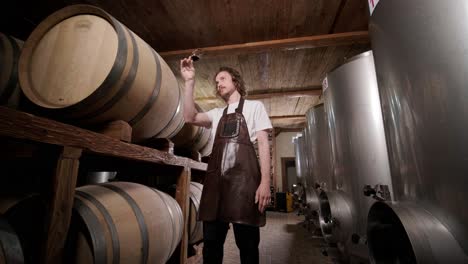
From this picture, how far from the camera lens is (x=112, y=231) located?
1.11 metres

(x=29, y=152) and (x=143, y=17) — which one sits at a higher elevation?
(x=143, y=17)

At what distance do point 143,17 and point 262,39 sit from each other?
6.05ft

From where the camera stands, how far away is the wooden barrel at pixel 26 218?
1010mm

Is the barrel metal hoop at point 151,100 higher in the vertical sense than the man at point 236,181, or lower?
higher

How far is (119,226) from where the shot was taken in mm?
1163

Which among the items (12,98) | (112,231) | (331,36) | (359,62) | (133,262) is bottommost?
(133,262)

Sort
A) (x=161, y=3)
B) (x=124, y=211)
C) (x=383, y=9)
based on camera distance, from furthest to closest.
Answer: (x=161, y=3), (x=124, y=211), (x=383, y=9)

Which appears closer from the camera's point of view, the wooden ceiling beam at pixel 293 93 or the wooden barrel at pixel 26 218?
the wooden barrel at pixel 26 218

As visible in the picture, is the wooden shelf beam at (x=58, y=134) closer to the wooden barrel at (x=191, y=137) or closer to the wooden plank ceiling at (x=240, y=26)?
the wooden barrel at (x=191, y=137)

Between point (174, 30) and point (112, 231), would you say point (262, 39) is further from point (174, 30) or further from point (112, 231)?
point (112, 231)

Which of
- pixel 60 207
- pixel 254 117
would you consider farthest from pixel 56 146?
pixel 254 117

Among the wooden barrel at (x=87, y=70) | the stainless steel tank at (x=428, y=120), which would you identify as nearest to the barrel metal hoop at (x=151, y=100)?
the wooden barrel at (x=87, y=70)

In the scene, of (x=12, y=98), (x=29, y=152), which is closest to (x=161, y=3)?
(x=12, y=98)

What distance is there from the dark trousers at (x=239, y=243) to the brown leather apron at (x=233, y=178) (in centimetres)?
8
